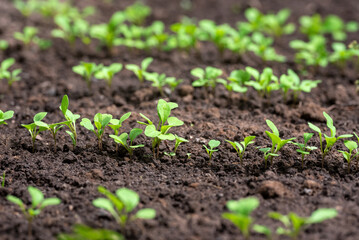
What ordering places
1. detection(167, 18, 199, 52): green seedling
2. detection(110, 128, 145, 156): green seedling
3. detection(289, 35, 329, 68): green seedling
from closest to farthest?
detection(110, 128, 145, 156): green seedling < detection(289, 35, 329, 68): green seedling < detection(167, 18, 199, 52): green seedling

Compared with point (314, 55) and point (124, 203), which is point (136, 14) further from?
point (124, 203)

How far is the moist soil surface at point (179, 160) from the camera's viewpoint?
2.32 metres

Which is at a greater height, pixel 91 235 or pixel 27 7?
pixel 91 235

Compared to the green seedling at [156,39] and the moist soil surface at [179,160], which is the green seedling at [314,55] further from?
the green seedling at [156,39]

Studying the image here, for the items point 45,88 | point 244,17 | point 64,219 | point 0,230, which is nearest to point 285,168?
point 64,219

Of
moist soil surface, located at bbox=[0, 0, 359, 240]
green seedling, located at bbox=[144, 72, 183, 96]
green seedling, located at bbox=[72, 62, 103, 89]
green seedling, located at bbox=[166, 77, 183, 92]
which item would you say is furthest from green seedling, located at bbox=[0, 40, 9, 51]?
green seedling, located at bbox=[166, 77, 183, 92]

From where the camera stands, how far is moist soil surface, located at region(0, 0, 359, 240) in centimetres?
232

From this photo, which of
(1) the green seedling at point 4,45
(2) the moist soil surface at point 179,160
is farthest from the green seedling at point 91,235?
(1) the green seedling at point 4,45

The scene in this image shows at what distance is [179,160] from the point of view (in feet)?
9.70

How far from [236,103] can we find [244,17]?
2.71 m

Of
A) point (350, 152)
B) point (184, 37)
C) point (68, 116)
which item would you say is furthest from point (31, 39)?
point (350, 152)

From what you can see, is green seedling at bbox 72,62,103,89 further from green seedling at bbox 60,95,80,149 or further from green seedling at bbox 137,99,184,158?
green seedling at bbox 137,99,184,158

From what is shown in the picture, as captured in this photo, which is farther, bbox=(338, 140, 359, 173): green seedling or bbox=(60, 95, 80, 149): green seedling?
bbox=(60, 95, 80, 149): green seedling

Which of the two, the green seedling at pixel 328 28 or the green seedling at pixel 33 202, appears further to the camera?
the green seedling at pixel 328 28
